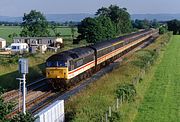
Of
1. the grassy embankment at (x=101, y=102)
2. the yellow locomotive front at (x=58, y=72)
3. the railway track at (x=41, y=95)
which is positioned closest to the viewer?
the grassy embankment at (x=101, y=102)

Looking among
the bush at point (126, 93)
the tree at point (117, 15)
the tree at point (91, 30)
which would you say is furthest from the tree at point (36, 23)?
the bush at point (126, 93)

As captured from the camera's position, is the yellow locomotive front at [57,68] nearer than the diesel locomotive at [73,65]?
Yes

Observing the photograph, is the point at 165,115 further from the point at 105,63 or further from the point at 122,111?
the point at 105,63

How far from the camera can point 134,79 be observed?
3622cm

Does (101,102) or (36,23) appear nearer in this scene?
(101,102)

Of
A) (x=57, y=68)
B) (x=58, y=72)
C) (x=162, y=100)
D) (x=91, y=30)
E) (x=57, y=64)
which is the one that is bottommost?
(x=162, y=100)

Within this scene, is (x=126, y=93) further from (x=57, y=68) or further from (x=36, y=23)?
(x=36, y=23)

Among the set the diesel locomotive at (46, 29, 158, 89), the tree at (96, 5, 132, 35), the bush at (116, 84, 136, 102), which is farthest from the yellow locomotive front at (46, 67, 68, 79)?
the tree at (96, 5, 132, 35)

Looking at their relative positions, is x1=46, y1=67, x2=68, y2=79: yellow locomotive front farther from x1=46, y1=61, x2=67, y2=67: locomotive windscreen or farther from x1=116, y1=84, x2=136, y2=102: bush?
x1=116, y1=84, x2=136, y2=102: bush

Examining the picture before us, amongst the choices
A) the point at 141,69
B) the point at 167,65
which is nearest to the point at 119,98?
the point at 141,69

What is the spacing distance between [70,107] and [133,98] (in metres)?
6.40

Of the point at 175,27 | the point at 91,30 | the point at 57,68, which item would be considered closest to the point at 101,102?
the point at 57,68

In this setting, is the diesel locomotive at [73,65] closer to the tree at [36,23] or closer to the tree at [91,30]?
the tree at [91,30]

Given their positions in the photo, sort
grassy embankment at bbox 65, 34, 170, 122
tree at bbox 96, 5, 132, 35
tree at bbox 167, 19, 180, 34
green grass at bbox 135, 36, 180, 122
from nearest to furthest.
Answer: grassy embankment at bbox 65, 34, 170, 122
green grass at bbox 135, 36, 180, 122
tree at bbox 96, 5, 132, 35
tree at bbox 167, 19, 180, 34
